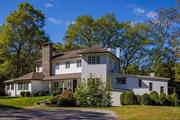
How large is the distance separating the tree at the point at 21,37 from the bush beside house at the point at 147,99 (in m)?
29.7

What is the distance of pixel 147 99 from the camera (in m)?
34.1

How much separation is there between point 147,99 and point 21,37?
32066 millimetres

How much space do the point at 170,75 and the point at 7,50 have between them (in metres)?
30.0

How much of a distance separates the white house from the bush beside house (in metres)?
2.29

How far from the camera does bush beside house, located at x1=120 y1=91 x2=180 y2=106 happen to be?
34.3 meters

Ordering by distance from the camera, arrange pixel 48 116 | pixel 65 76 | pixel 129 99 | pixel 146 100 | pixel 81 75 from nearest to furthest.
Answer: pixel 48 116, pixel 146 100, pixel 129 99, pixel 81 75, pixel 65 76

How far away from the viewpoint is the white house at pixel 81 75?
42.1 meters

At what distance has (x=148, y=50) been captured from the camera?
2386 inches

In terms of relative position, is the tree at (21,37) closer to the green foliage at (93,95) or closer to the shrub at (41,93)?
the shrub at (41,93)

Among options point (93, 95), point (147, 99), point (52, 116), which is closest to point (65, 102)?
point (93, 95)

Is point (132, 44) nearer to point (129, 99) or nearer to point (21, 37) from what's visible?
point (21, 37)

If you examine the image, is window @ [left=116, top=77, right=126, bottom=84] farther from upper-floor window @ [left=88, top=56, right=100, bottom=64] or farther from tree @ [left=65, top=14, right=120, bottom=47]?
tree @ [left=65, top=14, right=120, bottom=47]

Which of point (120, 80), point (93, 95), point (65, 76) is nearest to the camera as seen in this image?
point (93, 95)

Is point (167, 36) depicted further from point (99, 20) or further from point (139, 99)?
point (139, 99)
